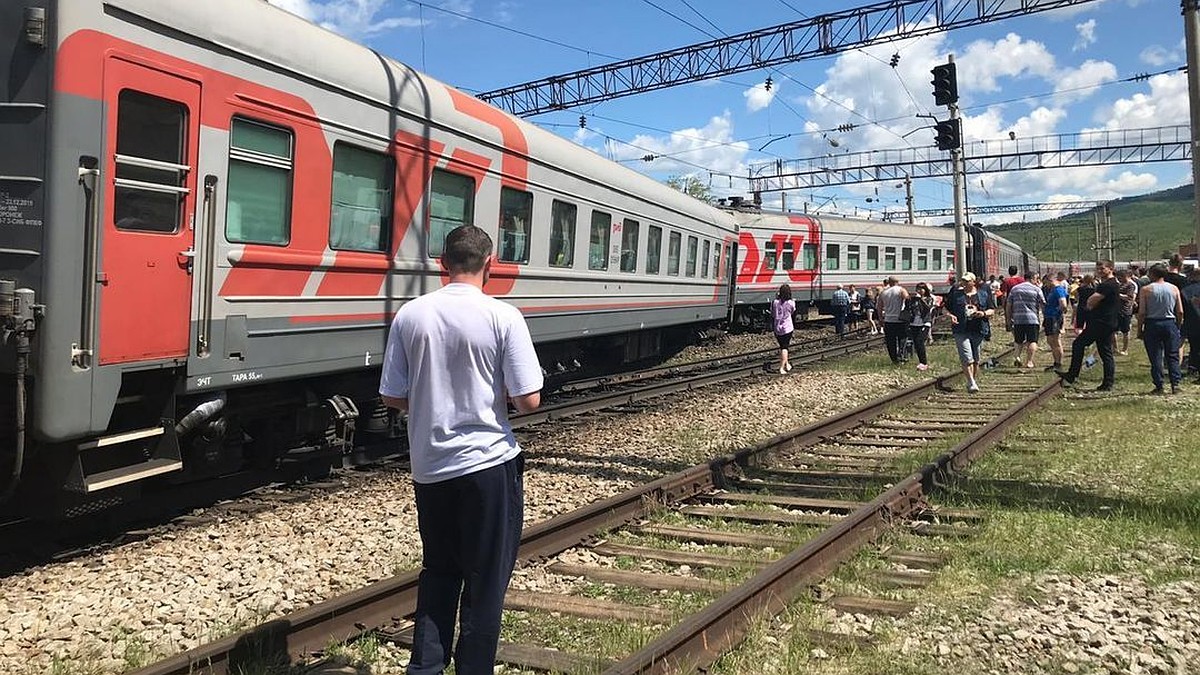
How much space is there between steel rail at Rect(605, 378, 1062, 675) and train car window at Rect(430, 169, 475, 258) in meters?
4.41

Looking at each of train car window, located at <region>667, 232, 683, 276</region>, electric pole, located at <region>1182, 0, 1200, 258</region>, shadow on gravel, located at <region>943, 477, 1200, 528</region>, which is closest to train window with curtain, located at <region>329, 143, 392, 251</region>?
shadow on gravel, located at <region>943, 477, 1200, 528</region>

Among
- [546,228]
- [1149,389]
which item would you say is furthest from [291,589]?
[1149,389]

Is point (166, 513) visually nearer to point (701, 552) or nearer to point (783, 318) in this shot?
point (701, 552)

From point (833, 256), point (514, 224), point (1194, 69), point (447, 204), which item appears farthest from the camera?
point (833, 256)

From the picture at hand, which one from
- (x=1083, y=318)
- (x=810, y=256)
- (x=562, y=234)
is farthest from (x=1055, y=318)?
(x=810, y=256)

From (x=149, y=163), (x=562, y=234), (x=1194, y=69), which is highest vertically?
(x=1194, y=69)

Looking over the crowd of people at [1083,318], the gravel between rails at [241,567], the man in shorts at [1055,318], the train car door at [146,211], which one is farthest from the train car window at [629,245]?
the train car door at [146,211]

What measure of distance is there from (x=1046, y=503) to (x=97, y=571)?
247 inches

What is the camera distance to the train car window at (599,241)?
39.7 feet

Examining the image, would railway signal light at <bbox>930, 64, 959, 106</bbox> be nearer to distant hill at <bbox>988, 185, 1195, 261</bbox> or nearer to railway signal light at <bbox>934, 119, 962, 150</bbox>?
railway signal light at <bbox>934, 119, 962, 150</bbox>

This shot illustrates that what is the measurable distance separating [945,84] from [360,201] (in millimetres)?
13376

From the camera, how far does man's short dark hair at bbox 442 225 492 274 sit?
3150 mm

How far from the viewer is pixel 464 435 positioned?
307 centimetres

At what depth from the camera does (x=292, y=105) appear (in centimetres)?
652
